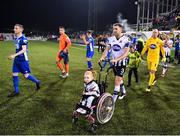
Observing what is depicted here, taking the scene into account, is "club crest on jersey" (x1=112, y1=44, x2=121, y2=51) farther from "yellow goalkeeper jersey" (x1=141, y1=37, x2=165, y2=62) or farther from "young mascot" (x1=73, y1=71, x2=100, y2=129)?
"yellow goalkeeper jersey" (x1=141, y1=37, x2=165, y2=62)

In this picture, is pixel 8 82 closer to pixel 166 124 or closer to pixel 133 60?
pixel 133 60

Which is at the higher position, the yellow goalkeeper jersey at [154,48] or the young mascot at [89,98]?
the yellow goalkeeper jersey at [154,48]

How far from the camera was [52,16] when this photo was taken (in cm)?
7144

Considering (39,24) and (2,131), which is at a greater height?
(39,24)

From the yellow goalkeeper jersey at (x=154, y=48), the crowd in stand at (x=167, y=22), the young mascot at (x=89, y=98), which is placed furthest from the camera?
the crowd in stand at (x=167, y=22)

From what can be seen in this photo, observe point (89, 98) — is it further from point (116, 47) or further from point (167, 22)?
point (167, 22)

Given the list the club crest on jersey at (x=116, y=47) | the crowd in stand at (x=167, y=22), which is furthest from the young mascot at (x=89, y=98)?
the crowd in stand at (x=167, y=22)

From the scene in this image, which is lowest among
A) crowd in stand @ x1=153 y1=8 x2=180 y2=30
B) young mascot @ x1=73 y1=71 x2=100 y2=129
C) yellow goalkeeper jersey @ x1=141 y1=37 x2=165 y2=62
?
young mascot @ x1=73 y1=71 x2=100 y2=129

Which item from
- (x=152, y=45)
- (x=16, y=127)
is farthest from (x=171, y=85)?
(x=16, y=127)

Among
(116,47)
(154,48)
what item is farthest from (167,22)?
(116,47)

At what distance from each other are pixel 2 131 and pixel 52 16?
6859 cm

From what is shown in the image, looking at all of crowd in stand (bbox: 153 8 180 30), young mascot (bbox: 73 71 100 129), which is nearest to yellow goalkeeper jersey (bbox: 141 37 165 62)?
young mascot (bbox: 73 71 100 129)

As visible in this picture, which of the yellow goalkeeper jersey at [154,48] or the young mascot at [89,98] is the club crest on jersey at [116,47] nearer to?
the young mascot at [89,98]

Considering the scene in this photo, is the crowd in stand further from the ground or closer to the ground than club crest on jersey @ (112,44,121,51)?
further from the ground
